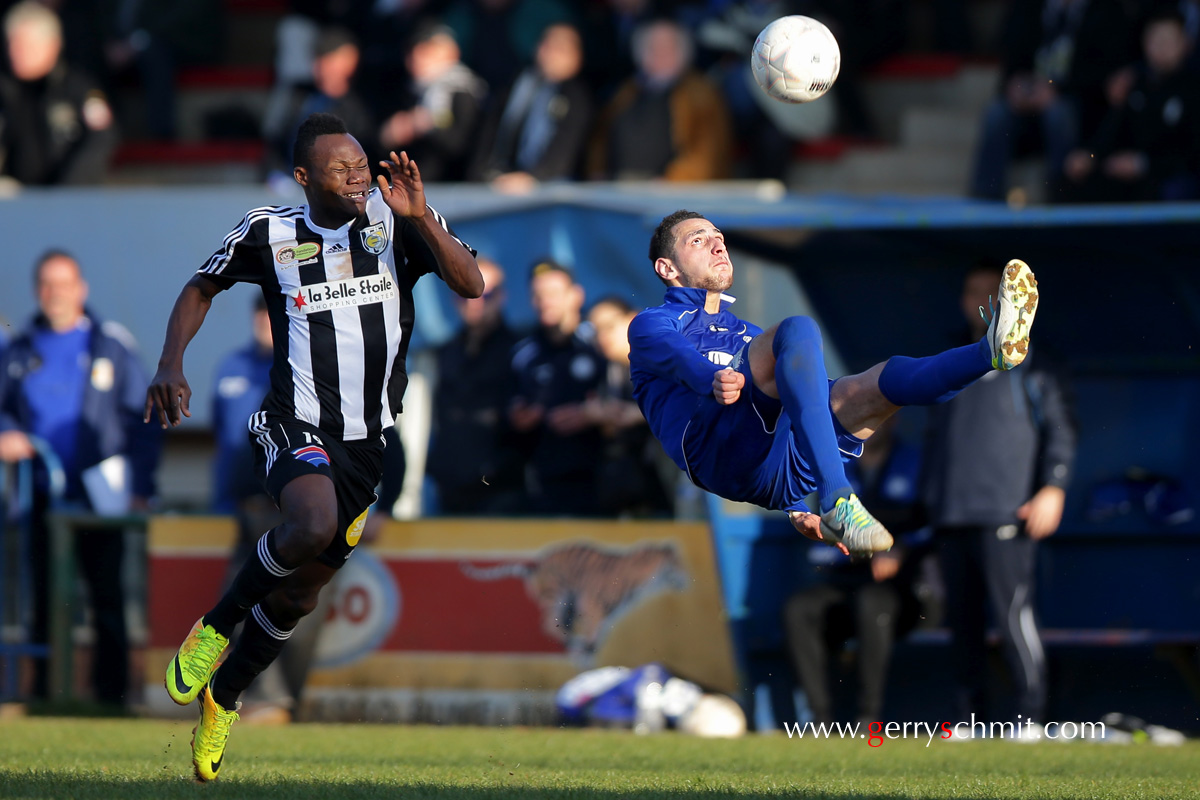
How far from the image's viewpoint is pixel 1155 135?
1020 cm

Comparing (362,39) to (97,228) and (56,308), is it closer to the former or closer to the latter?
(97,228)

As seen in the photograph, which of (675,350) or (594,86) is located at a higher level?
(594,86)

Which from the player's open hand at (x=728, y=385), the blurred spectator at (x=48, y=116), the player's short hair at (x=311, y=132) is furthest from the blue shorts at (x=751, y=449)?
the blurred spectator at (x=48, y=116)

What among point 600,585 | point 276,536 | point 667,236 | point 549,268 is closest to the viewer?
point 276,536

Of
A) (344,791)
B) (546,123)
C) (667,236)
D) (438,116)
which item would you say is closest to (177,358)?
(344,791)

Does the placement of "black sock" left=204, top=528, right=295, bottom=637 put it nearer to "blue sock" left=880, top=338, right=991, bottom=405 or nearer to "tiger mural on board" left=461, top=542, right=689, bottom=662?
"blue sock" left=880, top=338, right=991, bottom=405

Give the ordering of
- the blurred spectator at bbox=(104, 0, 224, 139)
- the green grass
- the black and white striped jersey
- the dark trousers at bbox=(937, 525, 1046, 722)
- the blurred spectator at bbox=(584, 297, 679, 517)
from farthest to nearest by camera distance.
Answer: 1. the blurred spectator at bbox=(104, 0, 224, 139)
2. the blurred spectator at bbox=(584, 297, 679, 517)
3. the dark trousers at bbox=(937, 525, 1046, 722)
4. the black and white striped jersey
5. the green grass

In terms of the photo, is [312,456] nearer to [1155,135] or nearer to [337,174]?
[337,174]

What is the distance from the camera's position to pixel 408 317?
6.57 meters

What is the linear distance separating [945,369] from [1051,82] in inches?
226

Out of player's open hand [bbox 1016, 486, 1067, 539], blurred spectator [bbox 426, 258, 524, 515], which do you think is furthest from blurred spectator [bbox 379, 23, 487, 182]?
player's open hand [bbox 1016, 486, 1067, 539]

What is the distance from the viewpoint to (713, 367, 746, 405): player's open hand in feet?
18.9

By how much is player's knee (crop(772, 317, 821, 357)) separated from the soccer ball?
119 cm

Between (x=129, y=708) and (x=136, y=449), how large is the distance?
5.21ft
